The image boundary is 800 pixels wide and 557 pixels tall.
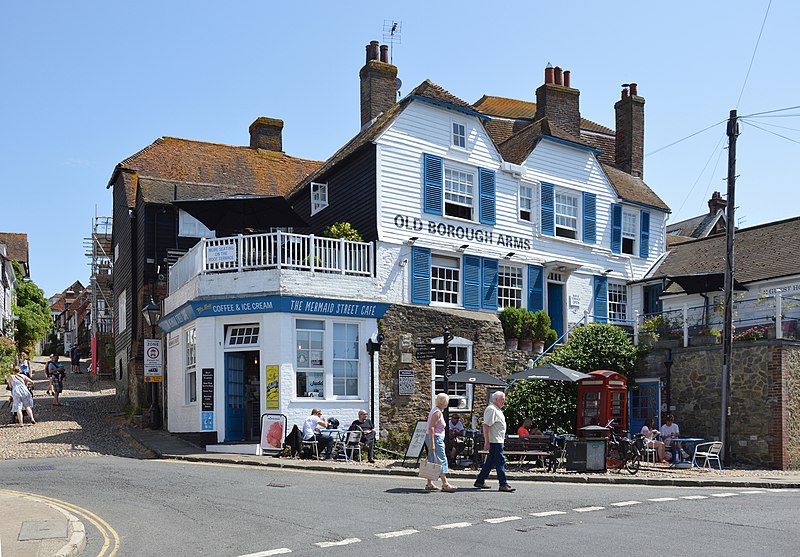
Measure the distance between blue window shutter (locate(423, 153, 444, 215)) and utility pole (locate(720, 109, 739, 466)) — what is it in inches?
311

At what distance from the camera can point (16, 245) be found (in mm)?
66875

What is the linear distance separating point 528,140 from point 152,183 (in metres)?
13.0

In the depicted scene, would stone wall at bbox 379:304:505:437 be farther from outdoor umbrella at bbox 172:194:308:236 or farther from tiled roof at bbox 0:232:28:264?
tiled roof at bbox 0:232:28:264

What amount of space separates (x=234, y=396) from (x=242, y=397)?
0.92 feet

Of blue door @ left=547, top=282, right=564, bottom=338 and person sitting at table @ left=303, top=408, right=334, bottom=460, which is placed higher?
blue door @ left=547, top=282, right=564, bottom=338

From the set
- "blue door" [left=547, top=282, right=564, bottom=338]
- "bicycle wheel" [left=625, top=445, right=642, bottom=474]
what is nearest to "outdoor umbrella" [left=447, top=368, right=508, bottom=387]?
"bicycle wheel" [left=625, top=445, right=642, bottom=474]

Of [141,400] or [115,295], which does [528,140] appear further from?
[115,295]

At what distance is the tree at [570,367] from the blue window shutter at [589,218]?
14.5ft

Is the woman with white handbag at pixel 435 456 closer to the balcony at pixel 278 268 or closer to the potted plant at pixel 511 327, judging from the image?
the balcony at pixel 278 268

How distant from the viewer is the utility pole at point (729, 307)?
21098 mm

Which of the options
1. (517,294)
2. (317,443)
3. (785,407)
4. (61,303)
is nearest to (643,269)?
(517,294)

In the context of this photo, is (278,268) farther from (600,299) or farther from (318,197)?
(600,299)

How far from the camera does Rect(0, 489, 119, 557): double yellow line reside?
9.57 metres

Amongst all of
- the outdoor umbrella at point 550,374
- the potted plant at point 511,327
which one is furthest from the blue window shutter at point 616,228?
the outdoor umbrella at point 550,374
